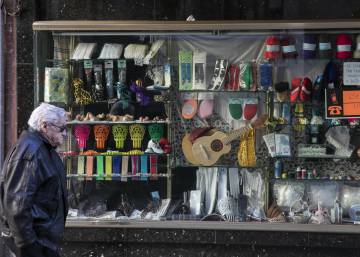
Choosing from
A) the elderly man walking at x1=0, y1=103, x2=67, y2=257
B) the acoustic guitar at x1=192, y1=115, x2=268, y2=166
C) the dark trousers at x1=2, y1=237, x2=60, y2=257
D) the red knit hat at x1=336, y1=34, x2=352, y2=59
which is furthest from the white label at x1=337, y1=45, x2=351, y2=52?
the dark trousers at x1=2, y1=237, x2=60, y2=257

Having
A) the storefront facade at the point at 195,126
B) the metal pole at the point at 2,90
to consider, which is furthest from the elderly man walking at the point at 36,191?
the metal pole at the point at 2,90

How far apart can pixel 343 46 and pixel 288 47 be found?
19.8 inches

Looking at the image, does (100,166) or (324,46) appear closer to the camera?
(324,46)

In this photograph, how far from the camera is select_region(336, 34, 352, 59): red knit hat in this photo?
6078 mm

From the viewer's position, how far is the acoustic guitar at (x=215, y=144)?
6234 mm

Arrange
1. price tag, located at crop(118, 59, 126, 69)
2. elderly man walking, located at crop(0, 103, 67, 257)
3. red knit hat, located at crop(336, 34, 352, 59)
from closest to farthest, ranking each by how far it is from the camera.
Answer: elderly man walking, located at crop(0, 103, 67, 257), red knit hat, located at crop(336, 34, 352, 59), price tag, located at crop(118, 59, 126, 69)

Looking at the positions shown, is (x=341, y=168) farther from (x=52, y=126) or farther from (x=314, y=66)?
(x=52, y=126)

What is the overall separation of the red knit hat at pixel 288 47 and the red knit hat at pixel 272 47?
54 mm

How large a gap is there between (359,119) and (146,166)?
2047 millimetres

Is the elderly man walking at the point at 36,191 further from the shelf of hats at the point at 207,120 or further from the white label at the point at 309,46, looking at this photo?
the white label at the point at 309,46

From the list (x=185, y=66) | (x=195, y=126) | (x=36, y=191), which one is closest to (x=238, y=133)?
(x=195, y=126)

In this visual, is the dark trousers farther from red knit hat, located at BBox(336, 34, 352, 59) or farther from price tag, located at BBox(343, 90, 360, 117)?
red knit hat, located at BBox(336, 34, 352, 59)

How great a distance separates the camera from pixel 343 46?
20.0 ft

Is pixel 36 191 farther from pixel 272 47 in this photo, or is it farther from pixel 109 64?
pixel 272 47
